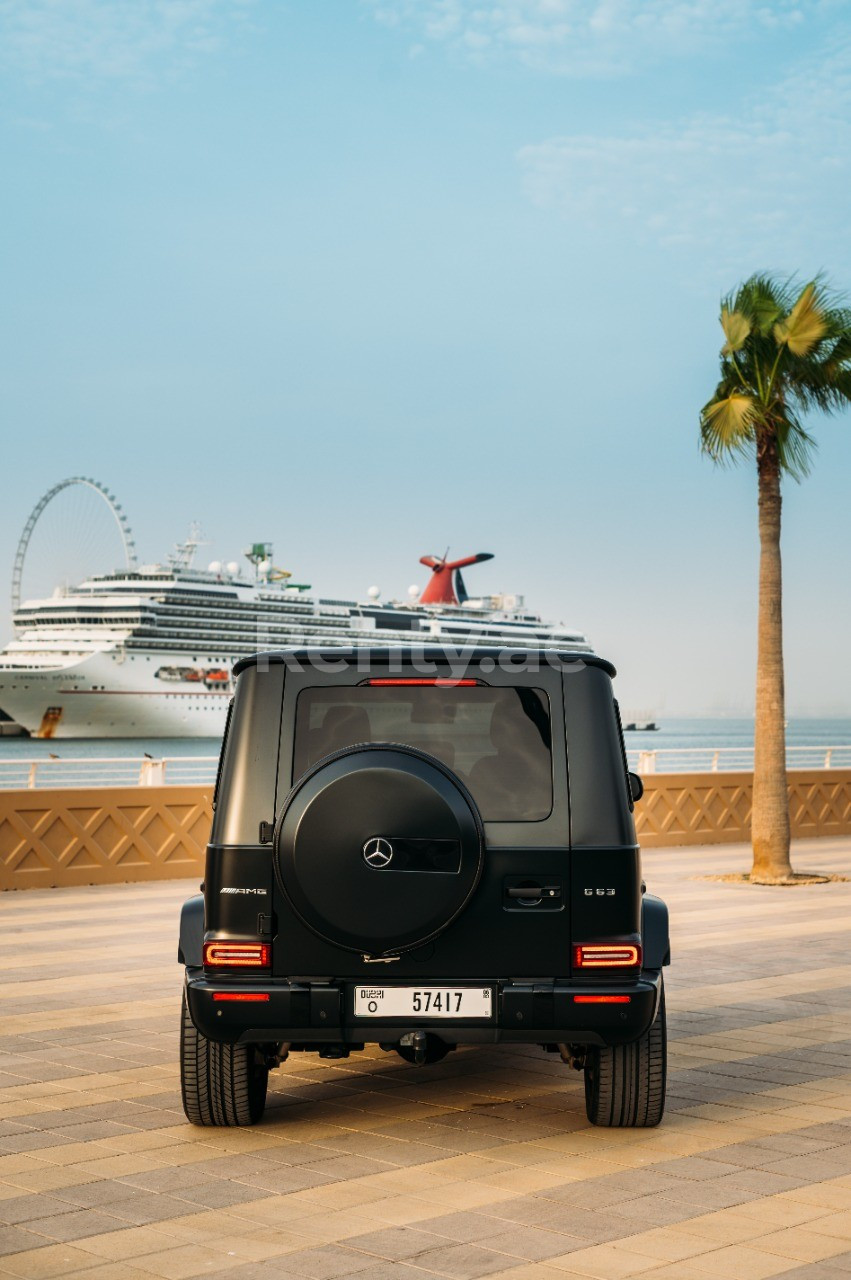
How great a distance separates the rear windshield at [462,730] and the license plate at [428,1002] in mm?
618

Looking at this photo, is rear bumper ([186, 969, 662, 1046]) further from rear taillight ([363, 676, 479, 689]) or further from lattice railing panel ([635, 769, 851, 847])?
lattice railing panel ([635, 769, 851, 847])

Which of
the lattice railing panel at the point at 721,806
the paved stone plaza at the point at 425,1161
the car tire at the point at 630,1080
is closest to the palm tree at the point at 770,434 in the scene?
the lattice railing panel at the point at 721,806

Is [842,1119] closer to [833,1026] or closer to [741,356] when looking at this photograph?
[833,1026]

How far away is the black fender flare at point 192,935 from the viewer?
5.66 meters

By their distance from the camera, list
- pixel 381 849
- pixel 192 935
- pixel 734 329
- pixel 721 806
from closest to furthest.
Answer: pixel 381 849 < pixel 192 935 < pixel 734 329 < pixel 721 806

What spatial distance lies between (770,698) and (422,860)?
11729 millimetres

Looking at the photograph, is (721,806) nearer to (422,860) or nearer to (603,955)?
(603,955)

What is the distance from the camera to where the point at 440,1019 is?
5.36 meters

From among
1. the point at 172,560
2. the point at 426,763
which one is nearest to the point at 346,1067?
the point at 426,763

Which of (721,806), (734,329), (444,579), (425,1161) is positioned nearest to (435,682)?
(425,1161)

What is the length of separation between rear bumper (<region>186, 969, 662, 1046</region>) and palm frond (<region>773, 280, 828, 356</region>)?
11.6 m

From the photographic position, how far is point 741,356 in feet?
54.0

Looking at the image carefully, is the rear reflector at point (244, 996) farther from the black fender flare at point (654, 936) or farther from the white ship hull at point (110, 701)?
the white ship hull at point (110, 701)

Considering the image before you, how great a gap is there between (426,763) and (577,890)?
0.69 m
